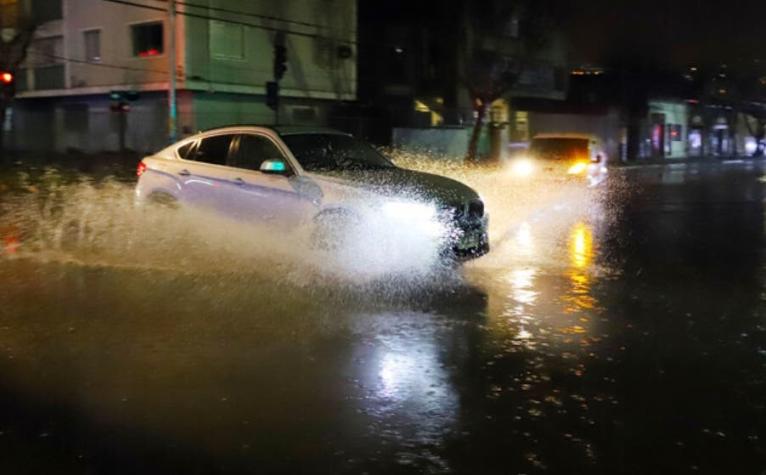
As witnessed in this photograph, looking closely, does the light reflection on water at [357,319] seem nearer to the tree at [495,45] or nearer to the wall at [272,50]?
the wall at [272,50]

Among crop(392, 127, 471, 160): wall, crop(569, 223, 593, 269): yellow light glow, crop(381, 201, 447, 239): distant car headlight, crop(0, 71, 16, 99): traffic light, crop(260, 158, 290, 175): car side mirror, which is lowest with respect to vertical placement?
crop(569, 223, 593, 269): yellow light glow

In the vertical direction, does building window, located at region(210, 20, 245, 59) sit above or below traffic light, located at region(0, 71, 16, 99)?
above

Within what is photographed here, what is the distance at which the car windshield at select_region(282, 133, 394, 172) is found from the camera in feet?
29.9

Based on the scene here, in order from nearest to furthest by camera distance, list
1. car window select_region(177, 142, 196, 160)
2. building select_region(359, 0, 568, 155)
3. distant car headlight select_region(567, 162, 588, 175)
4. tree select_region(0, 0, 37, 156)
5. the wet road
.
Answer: the wet road < car window select_region(177, 142, 196, 160) < distant car headlight select_region(567, 162, 588, 175) < tree select_region(0, 0, 37, 156) < building select_region(359, 0, 568, 155)

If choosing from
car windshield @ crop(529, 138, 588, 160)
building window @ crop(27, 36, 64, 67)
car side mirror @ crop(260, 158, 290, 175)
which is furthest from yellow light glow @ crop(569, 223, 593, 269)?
building window @ crop(27, 36, 64, 67)

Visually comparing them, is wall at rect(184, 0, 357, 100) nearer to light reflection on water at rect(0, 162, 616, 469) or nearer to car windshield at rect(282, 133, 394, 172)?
light reflection on water at rect(0, 162, 616, 469)

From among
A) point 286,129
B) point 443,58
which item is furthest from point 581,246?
point 443,58

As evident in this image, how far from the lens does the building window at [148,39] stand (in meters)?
30.4

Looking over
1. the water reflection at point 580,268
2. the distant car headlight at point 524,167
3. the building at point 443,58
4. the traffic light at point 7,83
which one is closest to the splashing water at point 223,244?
the water reflection at point 580,268

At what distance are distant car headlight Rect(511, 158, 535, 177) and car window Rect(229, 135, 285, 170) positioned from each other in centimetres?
1088

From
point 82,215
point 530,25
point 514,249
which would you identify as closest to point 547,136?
point 514,249

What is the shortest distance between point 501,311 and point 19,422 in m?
4.21

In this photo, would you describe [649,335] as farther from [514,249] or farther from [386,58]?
[386,58]

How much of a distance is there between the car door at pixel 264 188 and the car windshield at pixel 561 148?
1093 centimetres
